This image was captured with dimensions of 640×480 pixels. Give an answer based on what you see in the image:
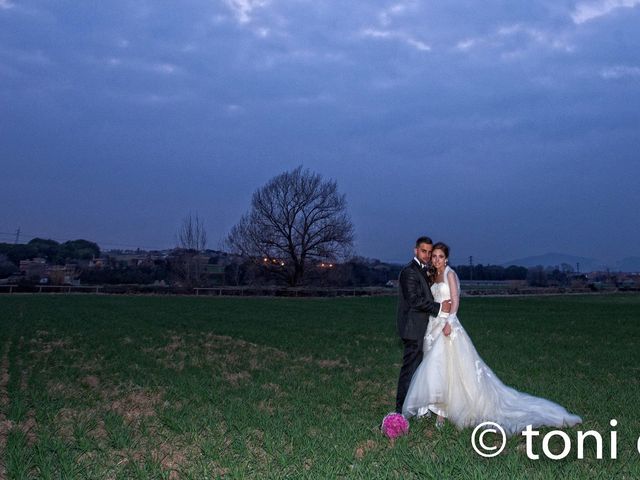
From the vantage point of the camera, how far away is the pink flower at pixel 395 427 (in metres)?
6.57

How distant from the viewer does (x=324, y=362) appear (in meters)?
13.5

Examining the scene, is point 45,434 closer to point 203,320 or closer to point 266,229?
point 203,320

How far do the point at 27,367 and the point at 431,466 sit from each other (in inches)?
371

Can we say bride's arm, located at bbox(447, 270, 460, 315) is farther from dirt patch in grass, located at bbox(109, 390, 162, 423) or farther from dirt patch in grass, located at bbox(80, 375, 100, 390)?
dirt patch in grass, located at bbox(80, 375, 100, 390)

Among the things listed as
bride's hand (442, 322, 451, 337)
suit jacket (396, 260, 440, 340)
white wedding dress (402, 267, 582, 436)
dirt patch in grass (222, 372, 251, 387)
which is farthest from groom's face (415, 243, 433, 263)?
dirt patch in grass (222, 372, 251, 387)

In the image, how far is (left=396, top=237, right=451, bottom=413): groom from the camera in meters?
7.41

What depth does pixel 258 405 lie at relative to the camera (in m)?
8.66


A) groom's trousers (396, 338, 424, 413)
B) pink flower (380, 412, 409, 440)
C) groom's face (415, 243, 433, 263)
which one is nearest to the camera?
pink flower (380, 412, 409, 440)

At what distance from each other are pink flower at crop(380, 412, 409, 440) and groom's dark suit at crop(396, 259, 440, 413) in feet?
3.51

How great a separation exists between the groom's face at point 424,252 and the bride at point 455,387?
0.07 m

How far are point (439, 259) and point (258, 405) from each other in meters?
3.36

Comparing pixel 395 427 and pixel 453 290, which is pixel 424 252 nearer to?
pixel 453 290

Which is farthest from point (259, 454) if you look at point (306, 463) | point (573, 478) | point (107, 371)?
point (107, 371)

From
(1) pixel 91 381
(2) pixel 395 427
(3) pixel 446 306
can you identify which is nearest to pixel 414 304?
(3) pixel 446 306
